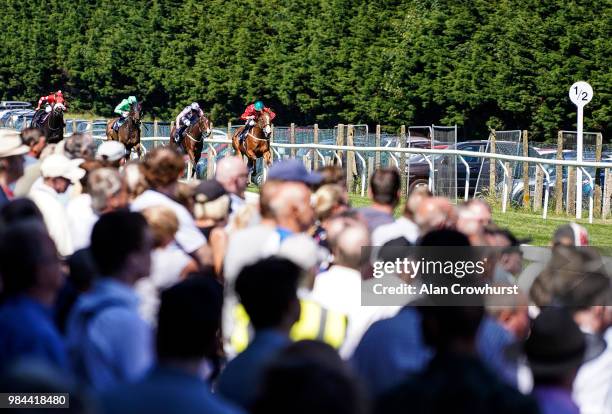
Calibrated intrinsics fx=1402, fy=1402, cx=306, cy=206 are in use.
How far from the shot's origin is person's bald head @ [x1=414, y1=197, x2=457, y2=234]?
7.73m

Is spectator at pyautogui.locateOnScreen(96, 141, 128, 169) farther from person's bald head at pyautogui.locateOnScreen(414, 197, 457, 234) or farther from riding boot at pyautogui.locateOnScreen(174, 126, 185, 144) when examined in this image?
riding boot at pyautogui.locateOnScreen(174, 126, 185, 144)

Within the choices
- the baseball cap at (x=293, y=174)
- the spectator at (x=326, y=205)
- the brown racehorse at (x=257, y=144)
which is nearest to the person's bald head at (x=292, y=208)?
the baseball cap at (x=293, y=174)

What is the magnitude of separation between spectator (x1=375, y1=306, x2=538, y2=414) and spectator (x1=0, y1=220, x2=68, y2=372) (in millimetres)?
1330

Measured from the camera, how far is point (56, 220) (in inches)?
324

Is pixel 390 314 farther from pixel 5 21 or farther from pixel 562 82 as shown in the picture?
pixel 5 21

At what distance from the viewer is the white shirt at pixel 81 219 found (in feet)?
26.7

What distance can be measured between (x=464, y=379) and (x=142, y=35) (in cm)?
5722

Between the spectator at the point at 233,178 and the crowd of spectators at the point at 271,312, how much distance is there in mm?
102

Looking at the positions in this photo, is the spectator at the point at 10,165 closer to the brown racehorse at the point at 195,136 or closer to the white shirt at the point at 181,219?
the white shirt at the point at 181,219

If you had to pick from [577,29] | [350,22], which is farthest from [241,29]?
[577,29]

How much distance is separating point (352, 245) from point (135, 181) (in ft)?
9.27

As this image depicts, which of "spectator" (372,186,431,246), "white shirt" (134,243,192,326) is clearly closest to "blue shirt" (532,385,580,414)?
"white shirt" (134,243,192,326)

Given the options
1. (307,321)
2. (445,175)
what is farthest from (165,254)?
(445,175)

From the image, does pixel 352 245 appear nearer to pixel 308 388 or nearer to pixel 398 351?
pixel 398 351
